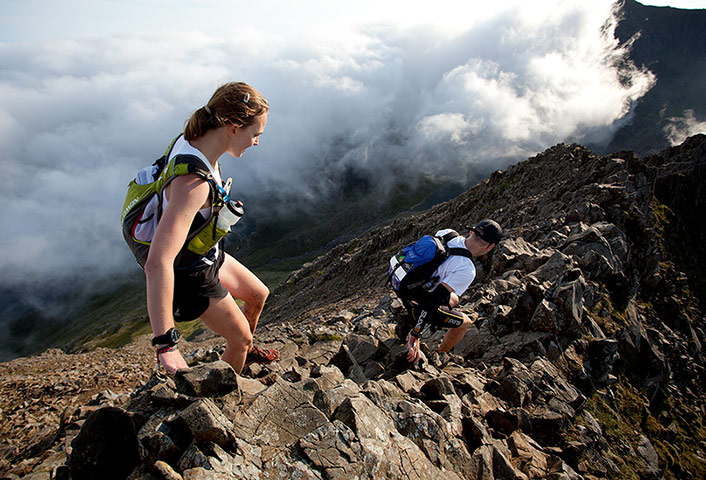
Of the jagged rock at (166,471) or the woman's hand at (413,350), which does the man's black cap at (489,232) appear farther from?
the jagged rock at (166,471)

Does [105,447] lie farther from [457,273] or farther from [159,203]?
[457,273]

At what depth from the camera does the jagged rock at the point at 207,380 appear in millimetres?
5965

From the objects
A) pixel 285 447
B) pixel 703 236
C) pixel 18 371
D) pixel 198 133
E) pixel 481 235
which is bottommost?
pixel 18 371

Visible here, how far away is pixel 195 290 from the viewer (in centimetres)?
595

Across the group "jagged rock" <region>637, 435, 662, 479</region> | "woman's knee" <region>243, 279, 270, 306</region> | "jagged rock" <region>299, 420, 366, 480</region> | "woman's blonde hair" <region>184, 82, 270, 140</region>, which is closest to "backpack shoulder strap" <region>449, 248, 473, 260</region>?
"woman's knee" <region>243, 279, 270, 306</region>

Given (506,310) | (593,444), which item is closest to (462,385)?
(593,444)

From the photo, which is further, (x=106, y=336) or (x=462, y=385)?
(x=106, y=336)

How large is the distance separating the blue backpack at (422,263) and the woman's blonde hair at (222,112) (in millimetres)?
5932

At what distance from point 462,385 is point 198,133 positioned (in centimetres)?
896

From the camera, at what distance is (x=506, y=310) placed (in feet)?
45.9

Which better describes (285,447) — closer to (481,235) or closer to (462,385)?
(462,385)

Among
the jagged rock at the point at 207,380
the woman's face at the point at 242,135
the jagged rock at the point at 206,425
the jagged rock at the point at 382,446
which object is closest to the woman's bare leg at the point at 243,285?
the jagged rock at the point at 207,380

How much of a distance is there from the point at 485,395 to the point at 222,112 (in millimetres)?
9397

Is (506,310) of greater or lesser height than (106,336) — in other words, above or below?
above
